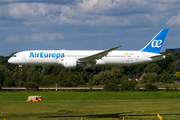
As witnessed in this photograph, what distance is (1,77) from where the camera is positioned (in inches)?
5012

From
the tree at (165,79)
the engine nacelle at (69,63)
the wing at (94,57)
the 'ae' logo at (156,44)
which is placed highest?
the 'ae' logo at (156,44)

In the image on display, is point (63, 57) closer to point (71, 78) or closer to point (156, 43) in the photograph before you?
point (156, 43)

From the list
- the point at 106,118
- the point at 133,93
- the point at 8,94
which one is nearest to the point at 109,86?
the point at 133,93

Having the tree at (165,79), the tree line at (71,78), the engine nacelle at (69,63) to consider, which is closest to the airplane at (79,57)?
the engine nacelle at (69,63)

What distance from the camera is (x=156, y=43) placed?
66.4 m

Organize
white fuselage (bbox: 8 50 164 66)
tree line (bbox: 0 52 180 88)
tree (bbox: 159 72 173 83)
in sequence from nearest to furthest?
1. white fuselage (bbox: 8 50 164 66)
2. tree line (bbox: 0 52 180 88)
3. tree (bbox: 159 72 173 83)

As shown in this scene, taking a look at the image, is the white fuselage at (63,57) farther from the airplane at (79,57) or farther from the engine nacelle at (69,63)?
the engine nacelle at (69,63)

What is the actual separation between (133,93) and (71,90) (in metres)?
21.0

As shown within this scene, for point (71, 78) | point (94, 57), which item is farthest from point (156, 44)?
point (71, 78)

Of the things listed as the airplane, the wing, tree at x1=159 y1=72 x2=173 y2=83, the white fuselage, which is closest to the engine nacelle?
the airplane

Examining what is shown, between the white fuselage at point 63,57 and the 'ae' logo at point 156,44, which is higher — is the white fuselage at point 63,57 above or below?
below

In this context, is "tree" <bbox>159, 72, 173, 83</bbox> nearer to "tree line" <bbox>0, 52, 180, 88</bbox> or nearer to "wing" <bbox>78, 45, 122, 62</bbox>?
"tree line" <bbox>0, 52, 180, 88</bbox>

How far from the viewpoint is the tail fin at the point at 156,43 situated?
65.5 m

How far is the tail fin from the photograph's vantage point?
6550 cm
